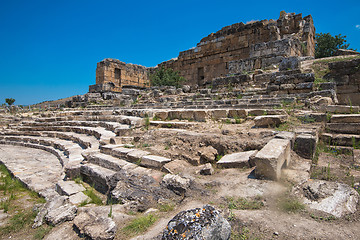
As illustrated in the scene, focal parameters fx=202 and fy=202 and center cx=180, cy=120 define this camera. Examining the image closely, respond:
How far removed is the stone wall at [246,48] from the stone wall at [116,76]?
282 centimetres

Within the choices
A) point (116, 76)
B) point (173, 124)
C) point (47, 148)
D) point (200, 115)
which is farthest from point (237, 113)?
point (116, 76)

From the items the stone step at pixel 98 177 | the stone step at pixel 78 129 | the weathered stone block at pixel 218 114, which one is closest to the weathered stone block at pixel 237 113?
the weathered stone block at pixel 218 114

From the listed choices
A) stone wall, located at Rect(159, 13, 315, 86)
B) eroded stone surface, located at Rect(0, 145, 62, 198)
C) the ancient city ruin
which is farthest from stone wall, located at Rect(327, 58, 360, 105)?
eroded stone surface, located at Rect(0, 145, 62, 198)

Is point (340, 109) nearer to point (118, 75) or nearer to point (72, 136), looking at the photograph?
point (72, 136)

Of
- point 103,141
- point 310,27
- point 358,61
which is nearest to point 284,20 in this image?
point 310,27

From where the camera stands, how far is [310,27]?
513 inches

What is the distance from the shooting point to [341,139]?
3.93 metres

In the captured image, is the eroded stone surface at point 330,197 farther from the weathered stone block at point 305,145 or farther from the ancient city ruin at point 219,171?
the weathered stone block at point 305,145

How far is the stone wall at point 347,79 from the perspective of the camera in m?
7.00

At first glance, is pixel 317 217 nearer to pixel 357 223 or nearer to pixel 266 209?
pixel 357 223

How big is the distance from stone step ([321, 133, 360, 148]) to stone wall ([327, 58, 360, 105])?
419 cm

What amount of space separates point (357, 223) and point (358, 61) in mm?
7717

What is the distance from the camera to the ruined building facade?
11.5m

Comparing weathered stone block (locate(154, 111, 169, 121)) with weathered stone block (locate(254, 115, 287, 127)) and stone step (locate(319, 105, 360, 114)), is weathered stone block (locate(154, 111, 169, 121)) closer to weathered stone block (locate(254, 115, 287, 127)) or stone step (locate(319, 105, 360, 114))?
weathered stone block (locate(254, 115, 287, 127))
